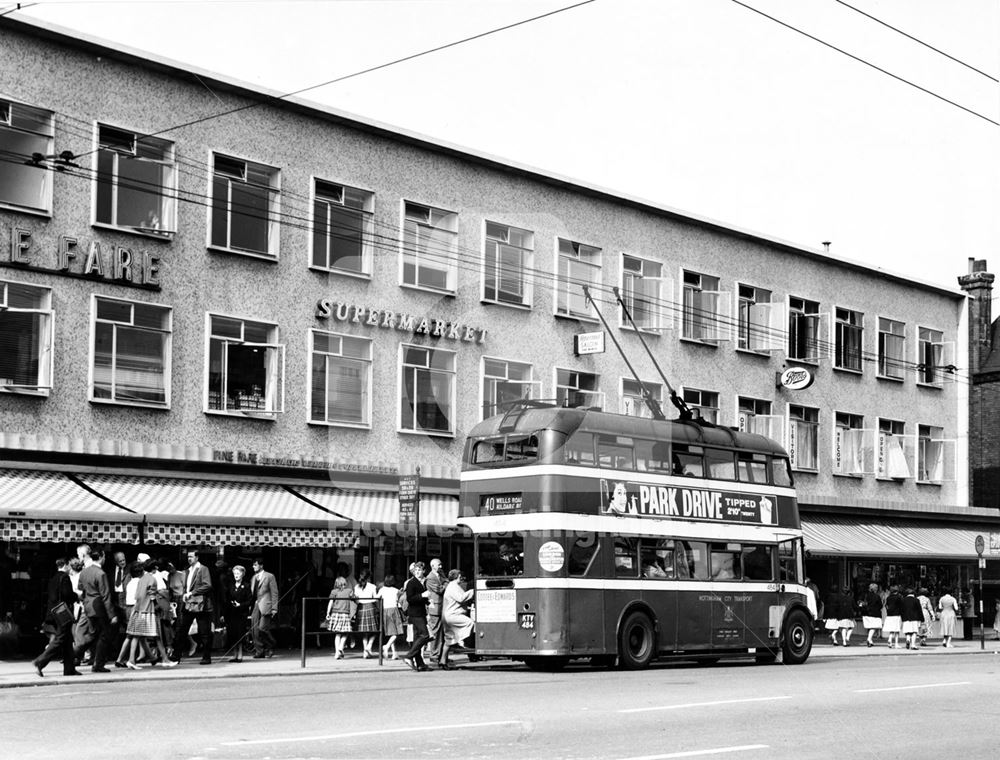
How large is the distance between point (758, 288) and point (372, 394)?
1548cm

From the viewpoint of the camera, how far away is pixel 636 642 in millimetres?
25453

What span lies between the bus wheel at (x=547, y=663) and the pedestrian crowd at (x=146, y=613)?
16.2 feet

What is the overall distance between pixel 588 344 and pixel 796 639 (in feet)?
32.1

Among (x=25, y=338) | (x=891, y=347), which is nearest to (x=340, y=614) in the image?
(x=25, y=338)

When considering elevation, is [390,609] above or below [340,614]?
above

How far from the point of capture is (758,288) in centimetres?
4272

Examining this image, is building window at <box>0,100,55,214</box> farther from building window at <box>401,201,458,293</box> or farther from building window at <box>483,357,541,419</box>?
building window at <box>483,357,541,419</box>

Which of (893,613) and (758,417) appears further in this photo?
(758,417)

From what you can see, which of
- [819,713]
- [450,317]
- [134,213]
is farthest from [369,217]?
[819,713]

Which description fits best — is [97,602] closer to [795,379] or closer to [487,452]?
[487,452]

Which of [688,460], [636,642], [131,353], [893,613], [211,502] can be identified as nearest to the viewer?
[636,642]

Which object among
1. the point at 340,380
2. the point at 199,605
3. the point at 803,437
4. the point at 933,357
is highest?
the point at 933,357

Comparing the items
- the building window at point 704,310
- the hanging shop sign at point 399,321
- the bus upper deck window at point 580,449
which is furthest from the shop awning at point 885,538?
the bus upper deck window at point 580,449

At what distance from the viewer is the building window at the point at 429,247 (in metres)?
32.5
